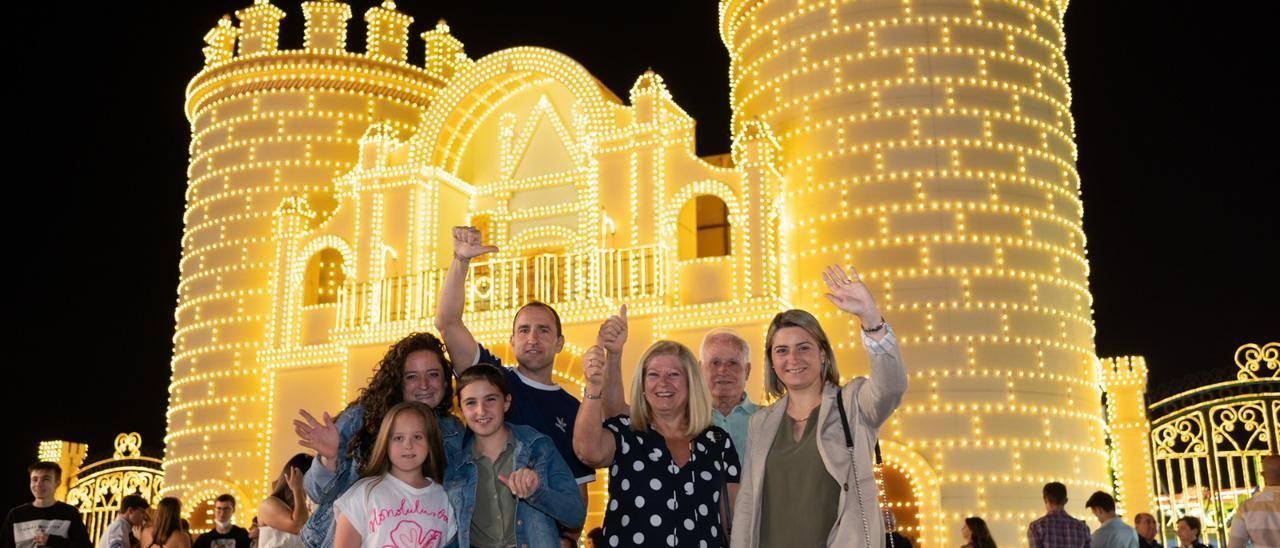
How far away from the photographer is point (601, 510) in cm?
1548

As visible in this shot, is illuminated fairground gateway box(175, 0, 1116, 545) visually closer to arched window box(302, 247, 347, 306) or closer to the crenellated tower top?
arched window box(302, 247, 347, 306)

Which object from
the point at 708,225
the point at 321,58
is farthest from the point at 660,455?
the point at 321,58

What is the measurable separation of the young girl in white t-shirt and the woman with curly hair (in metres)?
0.16

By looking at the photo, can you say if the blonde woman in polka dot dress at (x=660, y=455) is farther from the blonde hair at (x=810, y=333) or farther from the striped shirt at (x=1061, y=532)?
the striped shirt at (x=1061, y=532)

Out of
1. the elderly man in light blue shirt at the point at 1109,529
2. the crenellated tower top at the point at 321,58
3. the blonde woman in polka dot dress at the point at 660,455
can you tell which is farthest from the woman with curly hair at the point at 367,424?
the crenellated tower top at the point at 321,58

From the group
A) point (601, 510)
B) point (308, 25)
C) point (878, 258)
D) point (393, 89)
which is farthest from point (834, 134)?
point (308, 25)

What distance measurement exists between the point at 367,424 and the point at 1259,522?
22.1 feet

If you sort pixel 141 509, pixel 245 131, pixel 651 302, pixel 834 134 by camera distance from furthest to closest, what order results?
pixel 245 131, pixel 834 134, pixel 651 302, pixel 141 509

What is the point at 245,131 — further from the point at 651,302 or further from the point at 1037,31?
the point at 1037,31

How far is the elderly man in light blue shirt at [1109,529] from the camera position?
1050cm

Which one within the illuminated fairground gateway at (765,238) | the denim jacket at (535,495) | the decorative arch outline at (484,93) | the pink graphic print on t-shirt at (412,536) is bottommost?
the pink graphic print on t-shirt at (412,536)

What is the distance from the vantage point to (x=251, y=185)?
2030 centimetres

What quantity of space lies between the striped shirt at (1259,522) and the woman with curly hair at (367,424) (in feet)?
20.7

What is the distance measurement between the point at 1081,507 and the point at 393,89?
542 inches
